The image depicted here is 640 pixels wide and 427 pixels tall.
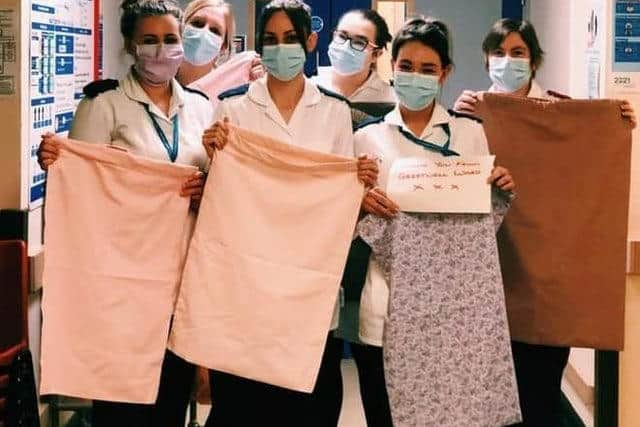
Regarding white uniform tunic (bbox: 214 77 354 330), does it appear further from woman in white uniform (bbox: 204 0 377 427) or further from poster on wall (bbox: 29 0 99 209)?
poster on wall (bbox: 29 0 99 209)

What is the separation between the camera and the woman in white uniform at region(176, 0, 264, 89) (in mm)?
2941

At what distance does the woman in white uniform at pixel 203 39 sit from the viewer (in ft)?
9.65

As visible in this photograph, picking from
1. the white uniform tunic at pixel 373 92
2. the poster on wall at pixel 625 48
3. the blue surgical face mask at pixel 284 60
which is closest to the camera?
the blue surgical face mask at pixel 284 60

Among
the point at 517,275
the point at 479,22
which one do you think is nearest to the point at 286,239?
the point at 517,275

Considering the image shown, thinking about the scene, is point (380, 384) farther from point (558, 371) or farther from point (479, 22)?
point (479, 22)

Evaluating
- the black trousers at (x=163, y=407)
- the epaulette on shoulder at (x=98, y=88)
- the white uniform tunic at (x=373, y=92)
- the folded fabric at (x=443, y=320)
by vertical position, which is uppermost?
the white uniform tunic at (x=373, y=92)

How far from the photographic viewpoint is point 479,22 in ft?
20.6

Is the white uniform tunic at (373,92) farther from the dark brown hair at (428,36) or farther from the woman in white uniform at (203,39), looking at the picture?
the dark brown hair at (428,36)

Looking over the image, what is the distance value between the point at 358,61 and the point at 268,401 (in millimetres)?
1342

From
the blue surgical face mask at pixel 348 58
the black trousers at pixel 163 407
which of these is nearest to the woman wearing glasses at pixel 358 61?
the blue surgical face mask at pixel 348 58

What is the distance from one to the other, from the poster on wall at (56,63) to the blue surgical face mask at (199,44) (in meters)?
0.51

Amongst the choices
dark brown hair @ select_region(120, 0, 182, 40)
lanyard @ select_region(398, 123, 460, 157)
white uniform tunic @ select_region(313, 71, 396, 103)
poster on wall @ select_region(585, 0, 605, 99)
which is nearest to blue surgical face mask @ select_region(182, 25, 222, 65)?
white uniform tunic @ select_region(313, 71, 396, 103)

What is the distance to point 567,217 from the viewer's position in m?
2.54

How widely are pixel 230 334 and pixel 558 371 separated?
41.8 inches
